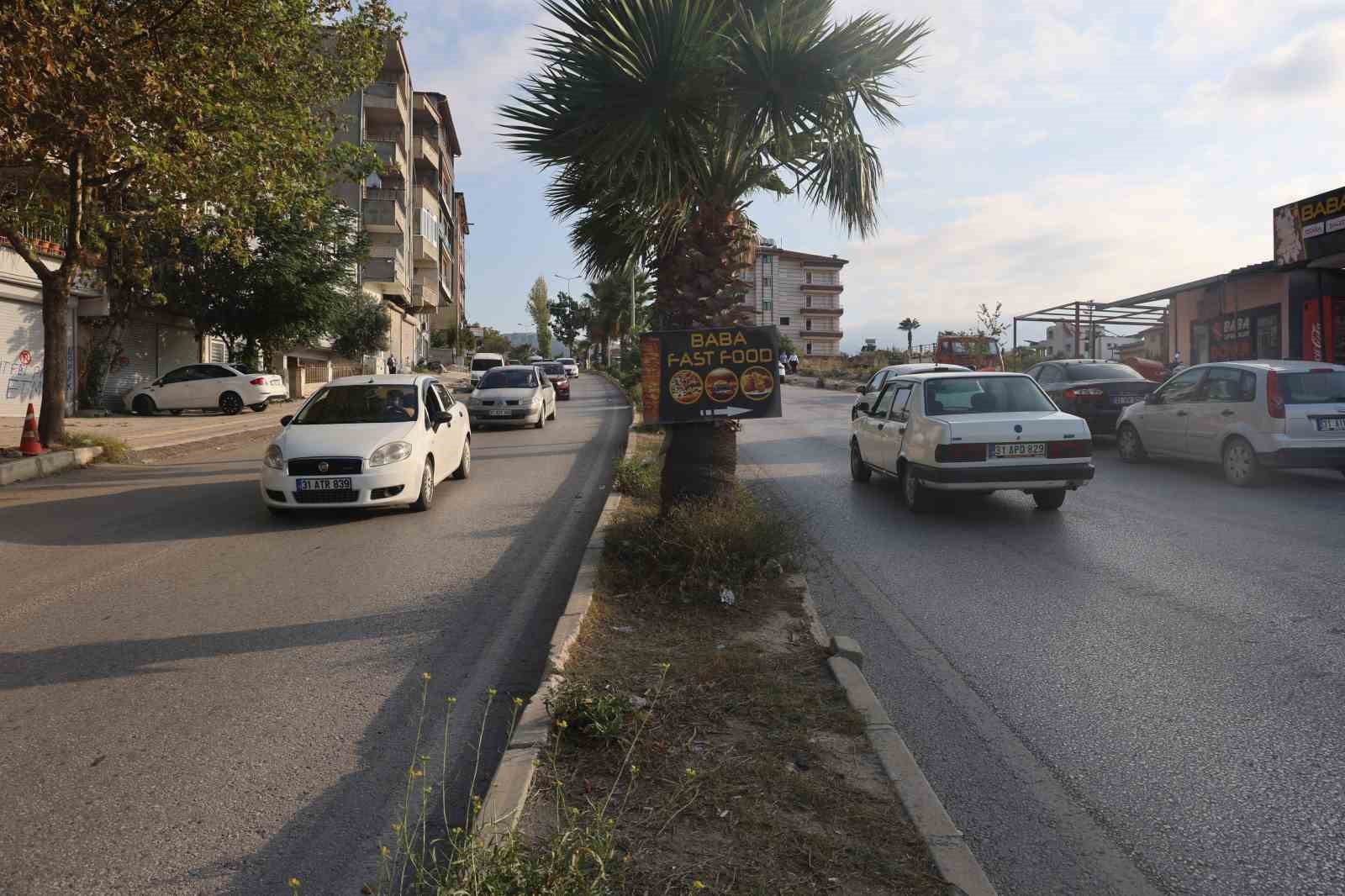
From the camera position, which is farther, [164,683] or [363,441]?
[363,441]

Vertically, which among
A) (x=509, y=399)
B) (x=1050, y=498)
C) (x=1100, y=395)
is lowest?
(x=1050, y=498)

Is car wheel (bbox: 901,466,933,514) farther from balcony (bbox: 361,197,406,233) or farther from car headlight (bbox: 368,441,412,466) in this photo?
balcony (bbox: 361,197,406,233)

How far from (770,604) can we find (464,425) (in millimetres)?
8303

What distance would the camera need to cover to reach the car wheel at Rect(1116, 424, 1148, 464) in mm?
14508

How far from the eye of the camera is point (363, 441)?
404 inches

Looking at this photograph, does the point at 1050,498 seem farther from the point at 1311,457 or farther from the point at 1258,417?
the point at 1311,457

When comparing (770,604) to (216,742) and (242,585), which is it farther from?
(242,585)

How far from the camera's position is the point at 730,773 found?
374cm

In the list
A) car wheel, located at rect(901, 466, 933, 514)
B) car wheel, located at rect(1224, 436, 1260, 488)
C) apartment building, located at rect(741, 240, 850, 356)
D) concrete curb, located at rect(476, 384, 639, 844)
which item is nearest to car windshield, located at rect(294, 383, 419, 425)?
car wheel, located at rect(901, 466, 933, 514)

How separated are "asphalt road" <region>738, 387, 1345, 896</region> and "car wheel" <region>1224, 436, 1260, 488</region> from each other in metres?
1.45

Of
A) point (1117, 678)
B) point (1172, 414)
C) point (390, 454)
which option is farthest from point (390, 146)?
point (1117, 678)

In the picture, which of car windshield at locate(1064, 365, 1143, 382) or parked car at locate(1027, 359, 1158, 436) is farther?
car windshield at locate(1064, 365, 1143, 382)

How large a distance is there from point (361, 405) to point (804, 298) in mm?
98704

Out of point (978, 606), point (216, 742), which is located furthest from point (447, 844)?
point (978, 606)
